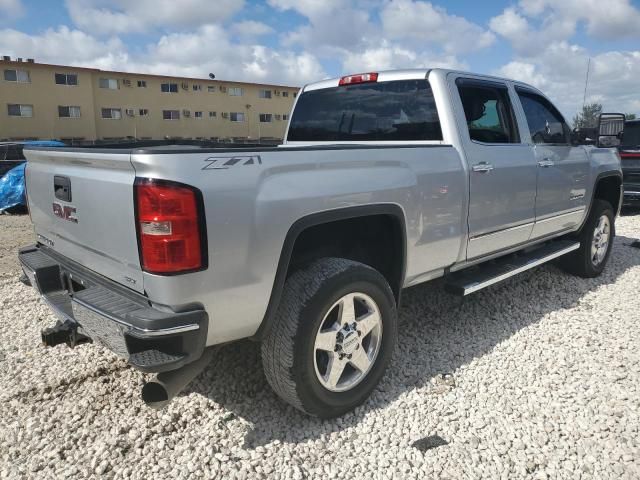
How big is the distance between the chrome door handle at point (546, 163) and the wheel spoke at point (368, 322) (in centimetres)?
221

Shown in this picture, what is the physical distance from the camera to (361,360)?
2.85 m

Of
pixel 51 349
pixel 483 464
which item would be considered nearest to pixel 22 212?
pixel 51 349

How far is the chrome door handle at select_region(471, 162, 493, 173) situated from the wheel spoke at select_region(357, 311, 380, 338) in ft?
4.22

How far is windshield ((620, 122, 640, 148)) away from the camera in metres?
10.5

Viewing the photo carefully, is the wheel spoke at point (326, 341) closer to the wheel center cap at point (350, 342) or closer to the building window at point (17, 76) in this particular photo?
the wheel center cap at point (350, 342)

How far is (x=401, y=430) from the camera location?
273cm

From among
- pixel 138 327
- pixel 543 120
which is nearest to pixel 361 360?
pixel 138 327

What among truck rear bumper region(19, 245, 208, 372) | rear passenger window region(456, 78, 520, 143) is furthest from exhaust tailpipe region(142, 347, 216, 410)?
rear passenger window region(456, 78, 520, 143)

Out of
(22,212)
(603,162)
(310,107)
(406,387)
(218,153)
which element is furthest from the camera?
(22,212)

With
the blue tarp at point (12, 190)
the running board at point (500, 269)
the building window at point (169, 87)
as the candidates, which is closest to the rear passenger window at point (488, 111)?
the running board at point (500, 269)

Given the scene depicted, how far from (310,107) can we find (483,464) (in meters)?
3.14

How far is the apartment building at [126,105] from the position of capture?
30.3 m

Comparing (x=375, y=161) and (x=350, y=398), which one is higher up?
(x=375, y=161)

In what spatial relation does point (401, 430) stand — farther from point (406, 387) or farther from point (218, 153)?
point (218, 153)
